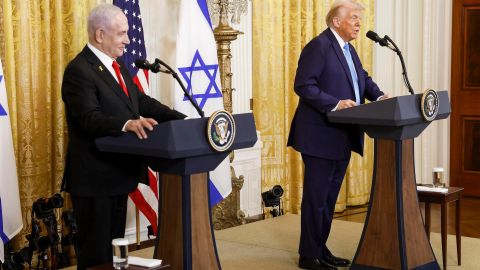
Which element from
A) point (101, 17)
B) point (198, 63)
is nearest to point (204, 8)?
point (198, 63)

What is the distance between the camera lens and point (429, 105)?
4504mm

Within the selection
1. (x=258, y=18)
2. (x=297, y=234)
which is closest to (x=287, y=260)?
(x=297, y=234)

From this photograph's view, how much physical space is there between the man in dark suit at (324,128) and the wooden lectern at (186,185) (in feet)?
3.64

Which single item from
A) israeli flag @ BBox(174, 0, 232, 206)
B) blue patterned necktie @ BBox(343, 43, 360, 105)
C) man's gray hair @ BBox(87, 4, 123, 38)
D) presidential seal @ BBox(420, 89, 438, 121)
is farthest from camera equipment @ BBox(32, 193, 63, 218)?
presidential seal @ BBox(420, 89, 438, 121)

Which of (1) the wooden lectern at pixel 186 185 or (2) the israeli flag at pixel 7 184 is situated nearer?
(1) the wooden lectern at pixel 186 185

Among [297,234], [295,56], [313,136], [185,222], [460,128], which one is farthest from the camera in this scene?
[460,128]

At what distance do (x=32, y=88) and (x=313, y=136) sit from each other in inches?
75.3

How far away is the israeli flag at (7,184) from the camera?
4.71m

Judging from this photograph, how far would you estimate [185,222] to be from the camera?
12.1ft

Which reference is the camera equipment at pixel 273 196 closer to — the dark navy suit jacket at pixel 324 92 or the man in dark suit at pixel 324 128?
the man in dark suit at pixel 324 128

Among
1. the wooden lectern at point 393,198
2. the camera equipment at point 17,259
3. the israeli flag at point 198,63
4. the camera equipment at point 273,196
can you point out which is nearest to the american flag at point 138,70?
the israeli flag at point 198,63

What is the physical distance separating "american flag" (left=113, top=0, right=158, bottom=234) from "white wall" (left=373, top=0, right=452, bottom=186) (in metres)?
3.44

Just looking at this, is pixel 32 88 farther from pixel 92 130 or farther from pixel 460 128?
pixel 460 128

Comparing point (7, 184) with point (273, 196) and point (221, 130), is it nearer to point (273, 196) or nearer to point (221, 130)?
point (221, 130)
